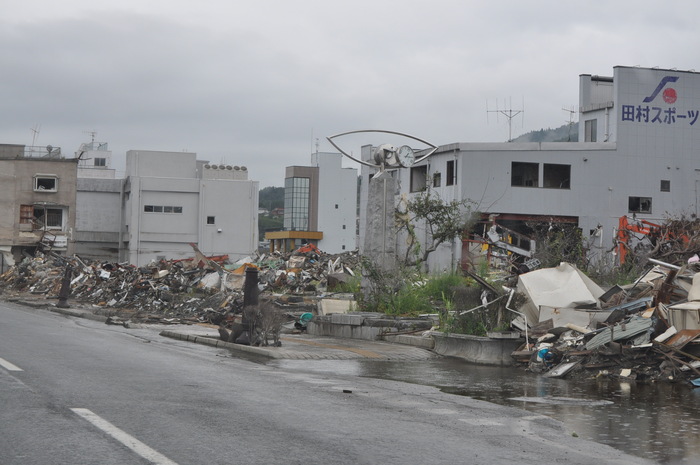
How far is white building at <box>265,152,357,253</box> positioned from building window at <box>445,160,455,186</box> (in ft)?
213

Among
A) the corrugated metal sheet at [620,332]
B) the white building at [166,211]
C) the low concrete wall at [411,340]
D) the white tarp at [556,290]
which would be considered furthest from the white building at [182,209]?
the corrugated metal sheet at [620,332]

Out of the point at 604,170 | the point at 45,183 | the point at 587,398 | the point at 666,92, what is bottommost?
the point at 587,398

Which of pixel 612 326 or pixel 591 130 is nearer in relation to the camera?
pixel 612 326

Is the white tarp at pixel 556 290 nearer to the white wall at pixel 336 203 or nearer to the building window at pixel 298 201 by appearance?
the white wall at pixel 336 203

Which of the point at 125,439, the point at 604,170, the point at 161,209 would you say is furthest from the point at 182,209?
the point at 125,439

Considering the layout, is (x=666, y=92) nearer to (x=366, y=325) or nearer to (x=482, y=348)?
(x=366, y=325)

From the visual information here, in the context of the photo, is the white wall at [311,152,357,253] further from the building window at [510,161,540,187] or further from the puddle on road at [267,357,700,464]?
the puddle on road at [267,357,700,464]

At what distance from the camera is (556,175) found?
5228cm

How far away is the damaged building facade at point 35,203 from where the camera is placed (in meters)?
73.6

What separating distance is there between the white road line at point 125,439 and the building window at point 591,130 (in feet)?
170

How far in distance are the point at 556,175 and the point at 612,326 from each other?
3735 centimetres

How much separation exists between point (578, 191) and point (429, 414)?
43.4 metres

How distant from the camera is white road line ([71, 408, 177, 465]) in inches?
272

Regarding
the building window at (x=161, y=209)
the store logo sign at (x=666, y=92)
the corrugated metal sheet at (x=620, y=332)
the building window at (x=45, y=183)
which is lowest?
the corrugated metal sheet at (x=620, y=332)
